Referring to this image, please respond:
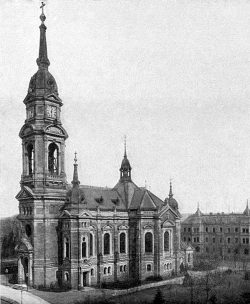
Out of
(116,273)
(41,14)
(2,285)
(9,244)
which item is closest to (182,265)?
(116,273)

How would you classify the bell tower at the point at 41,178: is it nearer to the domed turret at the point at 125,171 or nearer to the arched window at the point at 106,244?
the arched window at the point at 106,244

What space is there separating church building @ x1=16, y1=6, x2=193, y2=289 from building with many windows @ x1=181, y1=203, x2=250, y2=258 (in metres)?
28.7

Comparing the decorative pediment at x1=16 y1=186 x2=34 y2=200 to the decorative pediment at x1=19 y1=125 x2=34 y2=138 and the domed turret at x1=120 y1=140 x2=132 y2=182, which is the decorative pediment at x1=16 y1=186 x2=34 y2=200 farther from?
the domed turret at x1=120 y1=140 x2=132 y2=182

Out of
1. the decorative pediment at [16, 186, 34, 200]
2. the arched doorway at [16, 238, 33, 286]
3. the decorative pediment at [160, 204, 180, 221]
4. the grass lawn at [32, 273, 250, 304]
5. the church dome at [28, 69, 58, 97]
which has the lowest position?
the grass lawn at [32, 273, 250, 304]

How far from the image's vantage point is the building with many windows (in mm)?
78125

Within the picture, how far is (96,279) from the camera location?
48625 millimetres

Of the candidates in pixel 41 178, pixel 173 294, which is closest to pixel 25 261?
pixel 41 178

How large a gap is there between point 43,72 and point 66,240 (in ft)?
62.2

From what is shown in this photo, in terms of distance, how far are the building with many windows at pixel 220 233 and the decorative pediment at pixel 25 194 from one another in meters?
43.6

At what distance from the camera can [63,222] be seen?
152ft

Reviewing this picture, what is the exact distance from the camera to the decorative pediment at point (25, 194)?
150 ft

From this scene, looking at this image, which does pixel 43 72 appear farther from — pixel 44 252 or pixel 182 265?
pixel 182 265

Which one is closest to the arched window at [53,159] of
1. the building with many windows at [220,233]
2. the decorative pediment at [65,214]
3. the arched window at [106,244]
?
the decorative pediment at [65,214]

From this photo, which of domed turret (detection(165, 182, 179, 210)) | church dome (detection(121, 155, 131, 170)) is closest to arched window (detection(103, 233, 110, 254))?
church dome (detection(121, 155, 131, 170))
